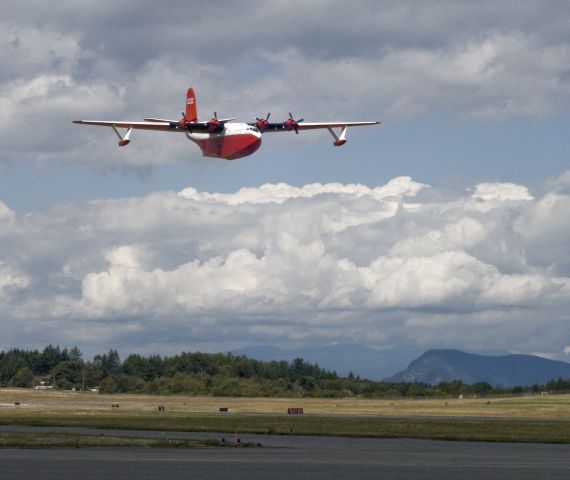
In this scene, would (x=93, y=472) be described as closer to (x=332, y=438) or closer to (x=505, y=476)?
(x=505, y=476)

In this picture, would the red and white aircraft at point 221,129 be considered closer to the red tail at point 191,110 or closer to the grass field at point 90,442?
the red tail at point 191,110

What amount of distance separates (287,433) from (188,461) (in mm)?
27735

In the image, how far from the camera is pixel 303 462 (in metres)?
51.7

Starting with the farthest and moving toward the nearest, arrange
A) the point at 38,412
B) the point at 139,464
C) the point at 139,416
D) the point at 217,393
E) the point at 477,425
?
the point at 217,393 → the point at 38,412 → the point at 139,416 → the point at 477,425 → the point at 139,464

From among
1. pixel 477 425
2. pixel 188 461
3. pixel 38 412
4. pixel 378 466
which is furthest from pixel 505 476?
pixel 38 412

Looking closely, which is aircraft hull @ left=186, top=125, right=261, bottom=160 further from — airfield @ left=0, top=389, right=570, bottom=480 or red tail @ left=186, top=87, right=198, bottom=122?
airfield @ left=0, top=389, right=570, bottom=480

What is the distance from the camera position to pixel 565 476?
1812 inches

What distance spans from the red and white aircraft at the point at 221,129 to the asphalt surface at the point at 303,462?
3228cm

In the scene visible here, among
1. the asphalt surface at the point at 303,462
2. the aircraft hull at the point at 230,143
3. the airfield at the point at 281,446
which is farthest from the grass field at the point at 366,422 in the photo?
the aircraft hull at the point at 230,143

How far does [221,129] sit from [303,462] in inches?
1905

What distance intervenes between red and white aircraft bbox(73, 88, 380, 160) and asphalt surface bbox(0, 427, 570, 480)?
106ft

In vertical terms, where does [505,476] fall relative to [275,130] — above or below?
below

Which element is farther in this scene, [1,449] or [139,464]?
[1,449]

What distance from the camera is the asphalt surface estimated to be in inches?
1766
